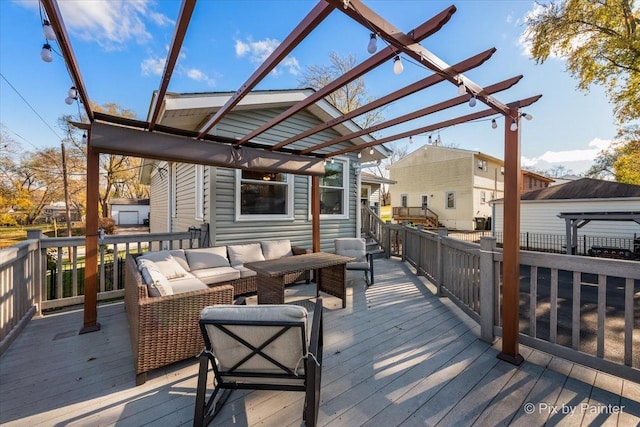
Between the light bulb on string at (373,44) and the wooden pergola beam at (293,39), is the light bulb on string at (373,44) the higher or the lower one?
the lower one

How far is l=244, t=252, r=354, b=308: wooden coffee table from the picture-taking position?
358 centimetres

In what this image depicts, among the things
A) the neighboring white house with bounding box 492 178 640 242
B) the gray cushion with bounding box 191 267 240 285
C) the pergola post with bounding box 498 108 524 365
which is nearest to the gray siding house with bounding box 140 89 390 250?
the gray cushion with bounding box 191 267 240 285

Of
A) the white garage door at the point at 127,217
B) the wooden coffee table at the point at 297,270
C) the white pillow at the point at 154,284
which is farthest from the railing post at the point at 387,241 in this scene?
the white garage door at the point at 127,217

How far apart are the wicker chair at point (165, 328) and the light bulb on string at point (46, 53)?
1834 millimetres

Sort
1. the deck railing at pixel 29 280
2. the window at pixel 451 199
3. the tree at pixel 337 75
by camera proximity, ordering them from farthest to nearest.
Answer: the window at pixel 451 199
the tree at pixel 337 75
the deck railing at pixel 29 280

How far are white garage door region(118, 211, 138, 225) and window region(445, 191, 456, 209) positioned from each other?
29.4 meters

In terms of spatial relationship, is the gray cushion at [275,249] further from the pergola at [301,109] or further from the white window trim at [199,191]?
the white window trim at [199,191]

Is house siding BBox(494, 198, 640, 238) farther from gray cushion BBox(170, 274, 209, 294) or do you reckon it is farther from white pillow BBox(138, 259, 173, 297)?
white pillow BBox(138, 259, 173, 297)

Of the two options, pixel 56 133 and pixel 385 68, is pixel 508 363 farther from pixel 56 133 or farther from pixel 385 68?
pixel 56 133

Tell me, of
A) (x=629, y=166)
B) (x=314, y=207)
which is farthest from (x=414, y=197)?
(x=314, y=207)

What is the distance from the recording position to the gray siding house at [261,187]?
5.15 m

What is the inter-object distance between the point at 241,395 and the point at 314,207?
388 cm

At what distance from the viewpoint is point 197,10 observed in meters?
1.62

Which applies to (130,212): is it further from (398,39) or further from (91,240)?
(398,39)
